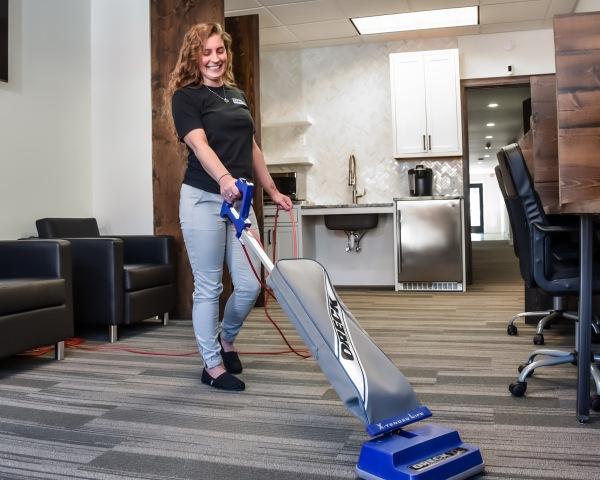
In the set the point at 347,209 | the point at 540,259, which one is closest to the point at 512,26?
the point at 347,209

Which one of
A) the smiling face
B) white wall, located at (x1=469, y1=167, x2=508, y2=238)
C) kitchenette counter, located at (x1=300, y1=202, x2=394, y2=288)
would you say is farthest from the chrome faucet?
white wall, located at (x1=469, y1=167, x2=508, y2=238)

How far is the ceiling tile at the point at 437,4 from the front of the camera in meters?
4.98

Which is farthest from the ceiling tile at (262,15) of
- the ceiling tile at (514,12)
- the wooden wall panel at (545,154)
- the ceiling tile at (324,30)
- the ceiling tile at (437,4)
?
the wooden wall panel at (545,154)

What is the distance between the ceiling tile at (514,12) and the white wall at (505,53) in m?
0.34

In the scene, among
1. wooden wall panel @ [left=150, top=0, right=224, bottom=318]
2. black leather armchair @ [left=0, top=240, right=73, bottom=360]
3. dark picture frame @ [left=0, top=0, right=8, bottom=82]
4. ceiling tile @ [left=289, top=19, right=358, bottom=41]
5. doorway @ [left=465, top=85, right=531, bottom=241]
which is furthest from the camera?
doorway @ [left=465, top=85, right=531, bottom=241]

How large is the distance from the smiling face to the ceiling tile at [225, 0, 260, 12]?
3038mm

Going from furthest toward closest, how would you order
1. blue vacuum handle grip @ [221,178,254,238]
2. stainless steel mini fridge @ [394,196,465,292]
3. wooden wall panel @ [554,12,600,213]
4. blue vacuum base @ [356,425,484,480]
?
stainless steel mini fridge @ [394,196,465,292] < wooden wall panel @ [554,12,600,213] < blue vacuum handle grip @ [221,178,254,238] < blue vacuum base @ [356,425,484,480]

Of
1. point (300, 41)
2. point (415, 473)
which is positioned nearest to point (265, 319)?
point (415, 473)

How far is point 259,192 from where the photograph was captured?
4.61 m

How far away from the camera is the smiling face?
214 centimetres

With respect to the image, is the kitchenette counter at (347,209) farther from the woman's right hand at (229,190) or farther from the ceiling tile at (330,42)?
the woman's right hand at (229,190)

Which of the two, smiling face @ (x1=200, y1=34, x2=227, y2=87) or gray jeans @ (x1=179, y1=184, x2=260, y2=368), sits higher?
smiling face @ (x1=200, y1=34, x2=227, y2=87)

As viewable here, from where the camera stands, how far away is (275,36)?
5.83 metres

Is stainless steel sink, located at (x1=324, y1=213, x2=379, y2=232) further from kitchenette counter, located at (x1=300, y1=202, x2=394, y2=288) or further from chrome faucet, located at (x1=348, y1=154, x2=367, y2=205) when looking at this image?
chrome faucet, located at (x1=348, y1=154, x2=367, y2=205)
